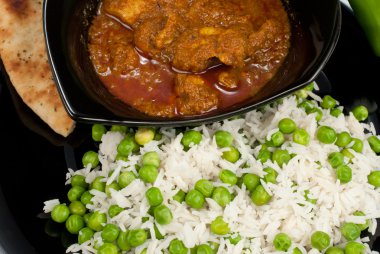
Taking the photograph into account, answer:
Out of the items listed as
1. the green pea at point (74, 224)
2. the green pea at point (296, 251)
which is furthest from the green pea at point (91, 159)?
the green pea at point (296, 251)

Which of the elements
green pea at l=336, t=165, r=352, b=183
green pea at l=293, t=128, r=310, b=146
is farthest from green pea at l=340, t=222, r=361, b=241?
green pea at l=293, t=128, r=310, b=146

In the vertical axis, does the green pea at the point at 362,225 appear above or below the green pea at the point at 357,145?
below

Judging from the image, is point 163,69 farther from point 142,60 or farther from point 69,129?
point 69,129

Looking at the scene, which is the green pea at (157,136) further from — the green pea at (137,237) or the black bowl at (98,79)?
the green pea at (137,237)

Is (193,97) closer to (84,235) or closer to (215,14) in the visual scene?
(215,14)

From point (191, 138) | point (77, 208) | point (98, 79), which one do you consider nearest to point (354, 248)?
point (191, 138)

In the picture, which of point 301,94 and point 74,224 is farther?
point 301,94

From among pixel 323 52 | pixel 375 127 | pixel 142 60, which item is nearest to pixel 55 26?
pixel 142 60
